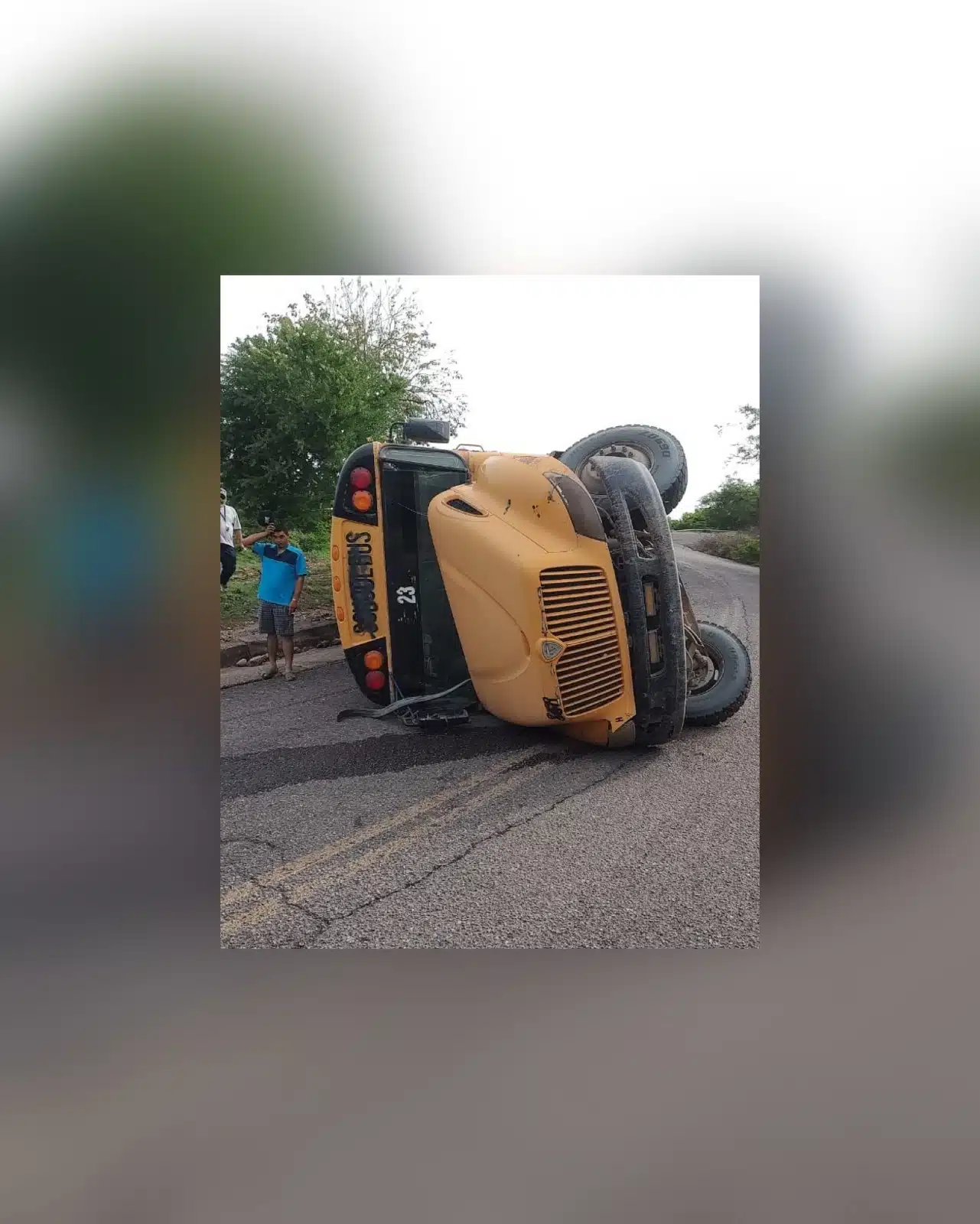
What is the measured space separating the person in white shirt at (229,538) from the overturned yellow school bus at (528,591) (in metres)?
0.32

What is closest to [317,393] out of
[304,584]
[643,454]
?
[304,584]

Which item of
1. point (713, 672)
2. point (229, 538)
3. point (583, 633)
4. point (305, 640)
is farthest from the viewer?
point (713, 672)

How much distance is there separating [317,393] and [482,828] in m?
1.45

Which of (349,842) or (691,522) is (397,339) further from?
(349,842)

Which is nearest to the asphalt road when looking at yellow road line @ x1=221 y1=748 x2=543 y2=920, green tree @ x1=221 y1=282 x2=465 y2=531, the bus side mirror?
yellow road line @ x1=221 y1=748 x2=543 y2=920

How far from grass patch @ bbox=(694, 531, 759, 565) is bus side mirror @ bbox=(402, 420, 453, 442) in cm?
87

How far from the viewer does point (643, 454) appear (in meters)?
2.11

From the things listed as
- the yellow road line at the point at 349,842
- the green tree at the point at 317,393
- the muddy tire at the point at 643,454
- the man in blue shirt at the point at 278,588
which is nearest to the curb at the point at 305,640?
the man in blue shirt at the point at 278,588

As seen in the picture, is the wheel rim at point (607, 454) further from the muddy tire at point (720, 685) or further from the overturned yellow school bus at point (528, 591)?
the muddy tire at point (720, 685)

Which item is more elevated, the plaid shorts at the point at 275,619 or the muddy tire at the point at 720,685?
the plaid shorts at the point at 275,619

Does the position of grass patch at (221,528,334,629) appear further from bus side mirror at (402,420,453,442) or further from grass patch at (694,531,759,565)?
grass patch at (694,531,759,565)

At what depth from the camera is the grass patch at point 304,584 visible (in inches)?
76.6

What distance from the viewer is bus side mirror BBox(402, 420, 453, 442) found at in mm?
2123
